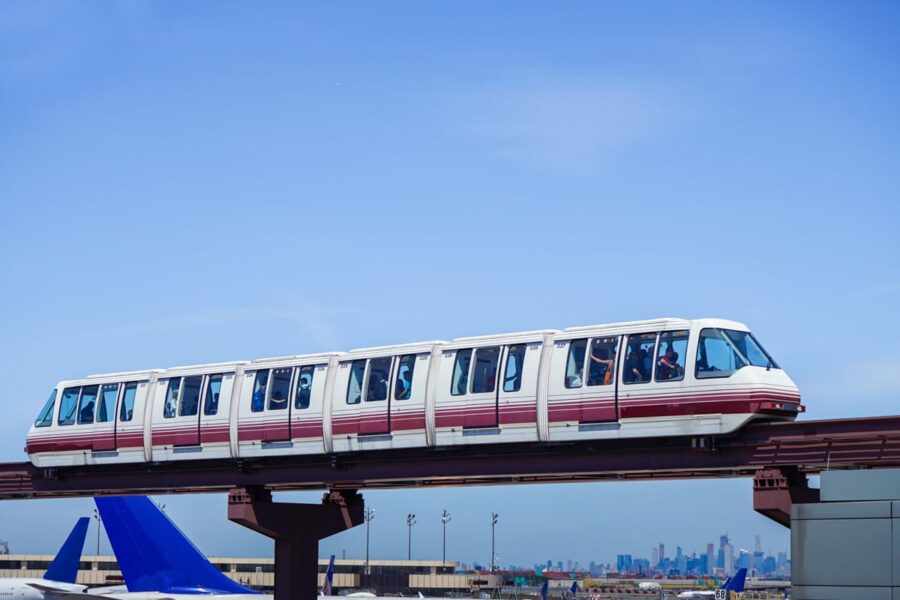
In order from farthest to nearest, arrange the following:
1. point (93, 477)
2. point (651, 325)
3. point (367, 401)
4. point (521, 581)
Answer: point (521, 581) < point (93, 477) < point (367, 401) < point (651, 325)

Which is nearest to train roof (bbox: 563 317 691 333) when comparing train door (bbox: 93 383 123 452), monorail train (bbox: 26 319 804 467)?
monorail train (bbox: 26 319 804 467)

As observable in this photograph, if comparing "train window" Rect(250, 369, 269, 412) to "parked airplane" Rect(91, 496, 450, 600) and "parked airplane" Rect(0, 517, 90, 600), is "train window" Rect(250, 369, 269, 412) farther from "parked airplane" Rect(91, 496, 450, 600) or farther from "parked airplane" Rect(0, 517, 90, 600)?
"parked airplane" Rect(0, 517, 90, 600)

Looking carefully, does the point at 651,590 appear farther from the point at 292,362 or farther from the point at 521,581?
the point at 292,362

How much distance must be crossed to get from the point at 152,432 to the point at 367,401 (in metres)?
9.33

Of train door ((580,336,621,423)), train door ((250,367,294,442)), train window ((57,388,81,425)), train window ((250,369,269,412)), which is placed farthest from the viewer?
train window ((57,388,81,425))

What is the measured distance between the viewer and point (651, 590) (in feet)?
645

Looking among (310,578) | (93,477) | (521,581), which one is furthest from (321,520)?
(521,581)

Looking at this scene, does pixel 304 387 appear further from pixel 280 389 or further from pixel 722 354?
pixel 722 354

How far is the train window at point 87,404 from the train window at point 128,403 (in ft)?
5.05

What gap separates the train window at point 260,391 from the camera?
3959 cm

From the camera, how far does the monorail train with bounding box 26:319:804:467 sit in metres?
30.8

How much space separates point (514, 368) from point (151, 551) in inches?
1314

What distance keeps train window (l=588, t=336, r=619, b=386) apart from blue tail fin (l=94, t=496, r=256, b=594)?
34415 millimetres

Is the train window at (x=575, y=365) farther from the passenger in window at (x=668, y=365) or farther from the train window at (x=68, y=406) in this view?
the train window at (x=68, y=406)
